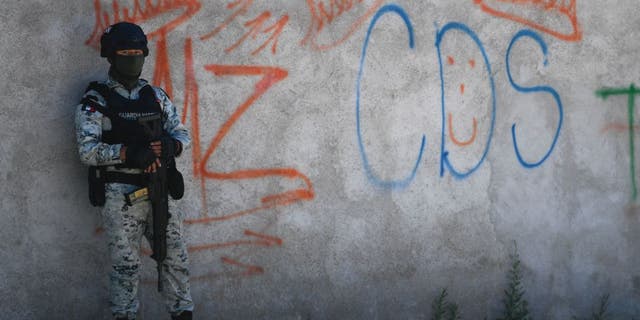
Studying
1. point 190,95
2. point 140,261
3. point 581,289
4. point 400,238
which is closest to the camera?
point 140,261

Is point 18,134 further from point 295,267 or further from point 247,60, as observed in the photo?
point 295,267

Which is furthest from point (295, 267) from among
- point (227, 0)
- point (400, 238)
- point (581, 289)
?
point (581, 289)

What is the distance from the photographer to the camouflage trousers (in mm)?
3791

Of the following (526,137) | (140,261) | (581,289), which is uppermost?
(526,137)

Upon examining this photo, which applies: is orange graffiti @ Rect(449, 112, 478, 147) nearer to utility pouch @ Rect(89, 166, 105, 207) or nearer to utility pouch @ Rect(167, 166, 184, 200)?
utility pouch @ Rect(167, 166, 184, 200)

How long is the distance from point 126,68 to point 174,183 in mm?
609

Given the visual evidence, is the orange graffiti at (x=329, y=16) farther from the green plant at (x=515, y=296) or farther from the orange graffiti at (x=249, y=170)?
the green plant at (x=515, y=296)

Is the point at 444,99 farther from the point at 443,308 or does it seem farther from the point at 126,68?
the point at 126,68

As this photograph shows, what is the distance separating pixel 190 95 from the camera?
4301 millimetres

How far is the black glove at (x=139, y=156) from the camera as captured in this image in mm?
3648

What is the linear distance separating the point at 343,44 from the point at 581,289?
7.21 ft

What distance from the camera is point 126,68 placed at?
375 centimetres


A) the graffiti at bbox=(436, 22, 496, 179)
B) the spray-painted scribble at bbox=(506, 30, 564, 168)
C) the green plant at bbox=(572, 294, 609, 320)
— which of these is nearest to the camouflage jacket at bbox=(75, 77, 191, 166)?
the graffiti at bbox=(436, 22, 496, 179)

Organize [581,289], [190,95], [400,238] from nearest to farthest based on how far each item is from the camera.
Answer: [190,95]
[400,238]
[581,289]
